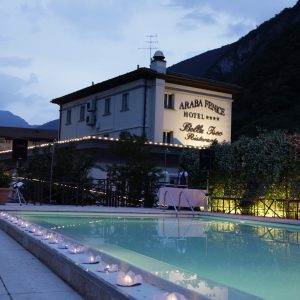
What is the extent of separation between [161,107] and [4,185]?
36.8ft

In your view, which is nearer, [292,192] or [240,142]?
[292,192]

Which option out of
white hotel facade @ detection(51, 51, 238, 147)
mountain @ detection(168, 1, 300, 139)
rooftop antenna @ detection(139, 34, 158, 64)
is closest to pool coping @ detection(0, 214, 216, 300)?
white hotel facade @ detection(51, 51, 238, 147)

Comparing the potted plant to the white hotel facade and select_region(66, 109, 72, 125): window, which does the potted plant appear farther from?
select_region(66, 109, 72, 125): window

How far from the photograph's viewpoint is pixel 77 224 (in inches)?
436

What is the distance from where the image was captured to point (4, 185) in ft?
45.8

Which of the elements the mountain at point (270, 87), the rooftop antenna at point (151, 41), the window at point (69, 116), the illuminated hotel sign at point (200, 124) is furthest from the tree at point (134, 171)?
the mountain at point (270, 87)

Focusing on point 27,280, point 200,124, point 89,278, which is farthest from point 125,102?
point 89,278

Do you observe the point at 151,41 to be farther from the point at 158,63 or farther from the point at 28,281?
the point at 28,281

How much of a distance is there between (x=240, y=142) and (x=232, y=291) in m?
12.6

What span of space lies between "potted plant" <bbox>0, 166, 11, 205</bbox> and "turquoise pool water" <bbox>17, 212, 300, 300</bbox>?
1.71 metres

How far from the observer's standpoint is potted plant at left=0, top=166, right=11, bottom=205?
13.6 m

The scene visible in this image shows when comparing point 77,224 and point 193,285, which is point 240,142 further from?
point 193,285

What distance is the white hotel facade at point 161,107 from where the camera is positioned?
2391cm

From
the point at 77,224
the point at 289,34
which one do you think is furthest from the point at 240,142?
the point at 289,34
